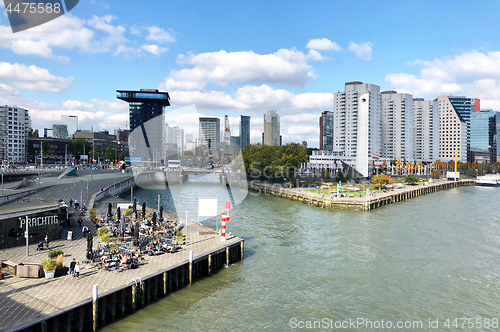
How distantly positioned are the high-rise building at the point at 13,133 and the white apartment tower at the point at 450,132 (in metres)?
223

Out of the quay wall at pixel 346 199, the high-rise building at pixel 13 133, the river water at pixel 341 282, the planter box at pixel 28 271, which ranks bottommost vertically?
the river water at pixel 341 282

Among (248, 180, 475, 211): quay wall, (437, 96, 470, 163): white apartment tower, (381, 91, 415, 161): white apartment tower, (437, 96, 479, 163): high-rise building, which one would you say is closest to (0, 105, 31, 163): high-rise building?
(248, 180, 475, 211): quay wall

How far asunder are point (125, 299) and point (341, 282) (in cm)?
1454

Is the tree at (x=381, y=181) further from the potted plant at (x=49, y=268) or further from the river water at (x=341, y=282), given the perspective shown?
the potted plant at (x=49, y=268)

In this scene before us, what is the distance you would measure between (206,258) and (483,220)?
1758 inches

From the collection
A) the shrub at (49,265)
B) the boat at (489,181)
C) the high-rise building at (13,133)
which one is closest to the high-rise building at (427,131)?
the boat at (489,181)

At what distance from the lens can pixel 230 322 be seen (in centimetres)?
1712

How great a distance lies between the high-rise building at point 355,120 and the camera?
133 m

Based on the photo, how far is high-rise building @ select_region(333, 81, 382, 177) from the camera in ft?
437

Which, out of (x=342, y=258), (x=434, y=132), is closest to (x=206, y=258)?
(x=342, y=258)

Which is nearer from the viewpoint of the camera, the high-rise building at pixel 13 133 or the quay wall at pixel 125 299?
the quay wall at pixel 125 299

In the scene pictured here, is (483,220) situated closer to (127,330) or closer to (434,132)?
(127,330)

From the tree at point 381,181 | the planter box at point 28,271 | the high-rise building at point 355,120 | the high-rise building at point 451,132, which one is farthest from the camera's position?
the high-rise building at point 451,132

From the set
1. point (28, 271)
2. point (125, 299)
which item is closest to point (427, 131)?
point (125, 299)
